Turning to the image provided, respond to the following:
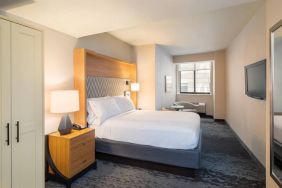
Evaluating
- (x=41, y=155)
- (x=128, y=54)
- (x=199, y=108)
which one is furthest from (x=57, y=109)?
(x=199, y=108)

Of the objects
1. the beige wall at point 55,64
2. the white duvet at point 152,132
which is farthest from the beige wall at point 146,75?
the beige wall at point 55,64

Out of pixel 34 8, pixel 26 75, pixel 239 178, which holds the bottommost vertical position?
pixel 239 178

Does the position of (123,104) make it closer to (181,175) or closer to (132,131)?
(132,131)

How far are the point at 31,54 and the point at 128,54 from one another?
347 cm

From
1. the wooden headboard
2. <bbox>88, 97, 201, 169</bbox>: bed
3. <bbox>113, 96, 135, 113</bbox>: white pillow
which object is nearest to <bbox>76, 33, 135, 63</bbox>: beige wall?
the wooden headboard

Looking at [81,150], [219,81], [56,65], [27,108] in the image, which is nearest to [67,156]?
[81,150]

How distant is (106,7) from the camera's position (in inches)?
85.2

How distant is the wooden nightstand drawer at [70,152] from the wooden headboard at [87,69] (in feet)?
2.14

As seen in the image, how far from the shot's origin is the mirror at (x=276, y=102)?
164cm

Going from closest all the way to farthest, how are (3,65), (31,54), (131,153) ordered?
(3,65), (31,54), (131,153)

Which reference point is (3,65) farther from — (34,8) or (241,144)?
(241,144)

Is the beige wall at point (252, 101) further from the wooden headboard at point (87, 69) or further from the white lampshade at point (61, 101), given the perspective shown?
the white lampshade at point (61, 101)

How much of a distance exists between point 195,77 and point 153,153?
6.05m

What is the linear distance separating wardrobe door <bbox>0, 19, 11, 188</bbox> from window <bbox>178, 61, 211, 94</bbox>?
7209 millimetres
